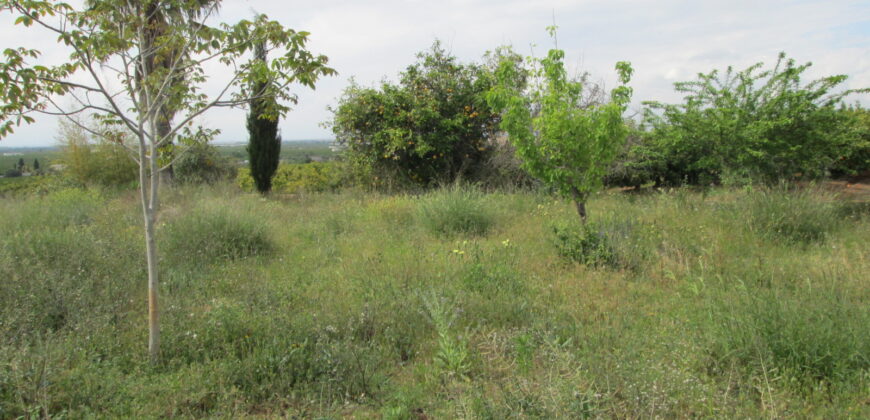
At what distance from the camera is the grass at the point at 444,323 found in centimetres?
295

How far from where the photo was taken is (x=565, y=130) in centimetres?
611

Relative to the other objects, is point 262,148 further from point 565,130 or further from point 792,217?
point 792,217

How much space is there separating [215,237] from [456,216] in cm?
326

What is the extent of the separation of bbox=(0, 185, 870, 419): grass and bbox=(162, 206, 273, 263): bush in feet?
0.09

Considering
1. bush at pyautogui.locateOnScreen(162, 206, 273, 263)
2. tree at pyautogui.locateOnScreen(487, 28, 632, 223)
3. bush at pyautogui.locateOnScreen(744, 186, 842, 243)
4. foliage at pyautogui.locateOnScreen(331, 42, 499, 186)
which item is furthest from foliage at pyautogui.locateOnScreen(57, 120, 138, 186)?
bush at pyautogui.locateOnScreen(744, 186, 842, 243)

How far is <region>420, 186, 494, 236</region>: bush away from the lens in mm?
7348

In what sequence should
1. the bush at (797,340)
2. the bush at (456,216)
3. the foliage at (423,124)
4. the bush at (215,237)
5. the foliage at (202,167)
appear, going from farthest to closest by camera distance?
the foliage at (202,167) → the foliage at (423,124) → the bush at (456,216) → the bush at (215,237) → the bush at (797,340)

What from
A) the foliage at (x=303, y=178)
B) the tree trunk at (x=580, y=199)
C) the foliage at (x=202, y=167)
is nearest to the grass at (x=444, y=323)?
the tree trunk at (x=580, y=199)

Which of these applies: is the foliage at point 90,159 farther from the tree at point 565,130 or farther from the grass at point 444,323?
the tree at point 565,130

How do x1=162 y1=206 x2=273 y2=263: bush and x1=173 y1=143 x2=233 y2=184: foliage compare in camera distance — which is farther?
x1=173 y1=143 x2=233 y2=184: foliage

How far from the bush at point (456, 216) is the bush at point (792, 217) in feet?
11.6

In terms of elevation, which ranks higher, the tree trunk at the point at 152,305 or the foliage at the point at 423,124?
the foliage at the point at 423,124

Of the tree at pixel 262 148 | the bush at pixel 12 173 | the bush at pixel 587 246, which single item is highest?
the tree at pixel 262 148

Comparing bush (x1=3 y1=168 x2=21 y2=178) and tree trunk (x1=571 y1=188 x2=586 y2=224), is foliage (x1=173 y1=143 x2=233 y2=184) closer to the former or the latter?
bush (x1=3 y1=168 x2=21 y2=178)
